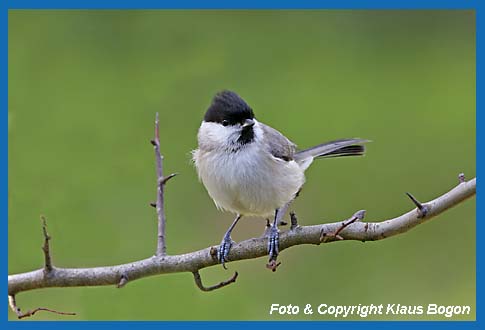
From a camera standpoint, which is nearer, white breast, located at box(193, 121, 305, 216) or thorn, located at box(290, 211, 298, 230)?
thorn, located at box(290, 211, 298, 230)

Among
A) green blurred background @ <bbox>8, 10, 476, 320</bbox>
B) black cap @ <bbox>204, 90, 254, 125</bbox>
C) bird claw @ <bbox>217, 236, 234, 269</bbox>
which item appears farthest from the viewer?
green blurred background @ <bbox>8, 10, 476, 320</bbox>

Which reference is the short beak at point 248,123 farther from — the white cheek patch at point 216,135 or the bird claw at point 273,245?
the bird claw at point 273,245

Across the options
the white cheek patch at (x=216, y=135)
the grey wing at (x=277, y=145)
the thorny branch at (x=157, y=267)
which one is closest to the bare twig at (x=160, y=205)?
the thorny branch at (x=157, y=267)

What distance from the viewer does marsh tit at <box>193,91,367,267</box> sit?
333 centimetres

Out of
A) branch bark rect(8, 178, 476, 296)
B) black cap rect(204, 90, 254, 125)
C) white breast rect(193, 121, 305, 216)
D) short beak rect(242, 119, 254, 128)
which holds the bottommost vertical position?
branch bark rect(8, 178, 476, 296)

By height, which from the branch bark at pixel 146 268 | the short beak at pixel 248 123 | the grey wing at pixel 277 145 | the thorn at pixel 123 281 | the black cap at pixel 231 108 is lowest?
the thorn at pixel 123 281

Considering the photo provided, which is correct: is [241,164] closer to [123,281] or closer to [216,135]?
[216,135]

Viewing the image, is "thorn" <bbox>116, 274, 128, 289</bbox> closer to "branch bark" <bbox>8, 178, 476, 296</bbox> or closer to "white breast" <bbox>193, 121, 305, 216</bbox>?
"branch bark" <bbox>8, 178, 476, 296</bbox>

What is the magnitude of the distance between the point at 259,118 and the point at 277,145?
6.00 feet

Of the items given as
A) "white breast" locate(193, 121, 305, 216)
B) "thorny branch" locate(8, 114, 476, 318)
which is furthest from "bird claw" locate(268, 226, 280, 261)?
"white breast" locate(193, 121, 305, 216)

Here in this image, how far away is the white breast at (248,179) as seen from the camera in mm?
3338

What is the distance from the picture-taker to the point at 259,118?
5383 mm

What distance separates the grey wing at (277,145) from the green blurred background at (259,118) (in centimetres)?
55

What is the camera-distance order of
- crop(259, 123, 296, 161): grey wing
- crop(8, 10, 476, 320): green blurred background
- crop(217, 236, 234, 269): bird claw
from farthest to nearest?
crop(8, 10, 476, 320): green blurred background < crop(259, 123, 296, 161): grey wing < crop(217, 236, 234, 269): bird claw
